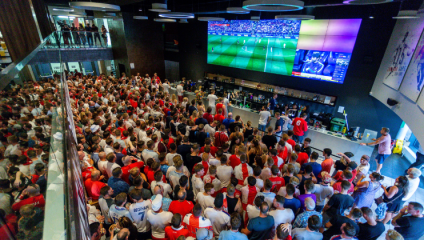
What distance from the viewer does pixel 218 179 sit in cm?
345

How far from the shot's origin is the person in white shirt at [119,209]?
2.54 metres

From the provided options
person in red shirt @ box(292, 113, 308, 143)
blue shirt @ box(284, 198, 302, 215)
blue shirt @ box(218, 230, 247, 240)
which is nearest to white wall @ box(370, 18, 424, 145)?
person in red shirt @ box(292, 113, 308, 143)

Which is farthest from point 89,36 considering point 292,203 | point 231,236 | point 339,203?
point 339,203

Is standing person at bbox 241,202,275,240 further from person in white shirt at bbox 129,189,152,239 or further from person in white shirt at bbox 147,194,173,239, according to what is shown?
person in white shirt at bbox 129,189,152,239

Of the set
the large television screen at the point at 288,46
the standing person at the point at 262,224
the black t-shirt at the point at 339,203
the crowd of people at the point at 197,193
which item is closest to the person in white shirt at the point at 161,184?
the crowd of people at the point at 197,193

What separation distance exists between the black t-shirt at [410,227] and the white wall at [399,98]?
5.79 ft

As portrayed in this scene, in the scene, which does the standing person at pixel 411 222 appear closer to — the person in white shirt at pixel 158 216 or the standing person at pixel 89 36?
the person in white shirt at pixel 158 216

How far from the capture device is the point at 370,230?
2635mm

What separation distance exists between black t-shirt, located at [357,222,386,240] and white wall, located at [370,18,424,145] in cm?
229

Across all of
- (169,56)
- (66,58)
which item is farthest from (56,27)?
(169,56)

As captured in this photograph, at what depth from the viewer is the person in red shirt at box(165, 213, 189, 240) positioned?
2350mm

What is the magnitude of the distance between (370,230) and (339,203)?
0.47 meters

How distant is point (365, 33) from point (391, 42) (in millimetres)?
813

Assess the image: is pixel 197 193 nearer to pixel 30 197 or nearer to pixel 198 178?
pixel 198 178
